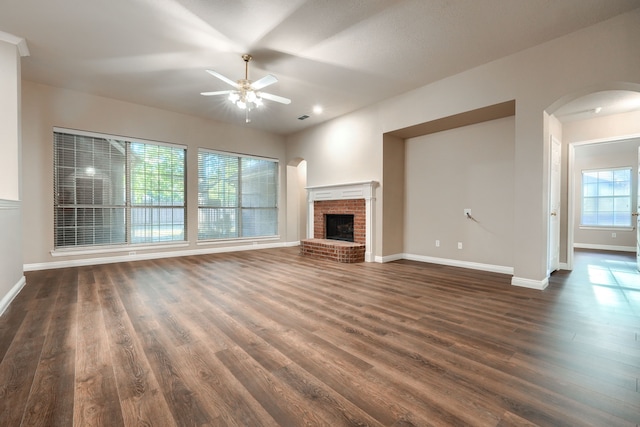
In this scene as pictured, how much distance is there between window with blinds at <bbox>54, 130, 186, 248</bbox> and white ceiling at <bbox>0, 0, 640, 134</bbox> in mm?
1155

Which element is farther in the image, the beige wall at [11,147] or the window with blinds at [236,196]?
the window with blinds at [236,196]

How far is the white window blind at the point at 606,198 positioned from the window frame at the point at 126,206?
10520 millimetres

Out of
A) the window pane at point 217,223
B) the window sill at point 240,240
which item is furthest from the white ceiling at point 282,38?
the window sill at point 240,240

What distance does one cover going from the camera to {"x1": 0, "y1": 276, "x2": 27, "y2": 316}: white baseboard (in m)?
2.73

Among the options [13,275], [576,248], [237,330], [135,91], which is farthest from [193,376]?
[576,248]

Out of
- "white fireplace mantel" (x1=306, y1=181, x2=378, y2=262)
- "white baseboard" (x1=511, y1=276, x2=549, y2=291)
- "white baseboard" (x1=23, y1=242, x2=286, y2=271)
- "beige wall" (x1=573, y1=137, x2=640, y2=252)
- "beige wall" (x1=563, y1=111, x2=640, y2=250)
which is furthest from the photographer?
"beige wall" (x1=573, y1=137, x2=640, y2=252)

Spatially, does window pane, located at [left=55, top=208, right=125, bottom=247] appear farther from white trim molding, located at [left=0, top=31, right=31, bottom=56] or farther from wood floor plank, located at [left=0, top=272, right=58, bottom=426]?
wood floor plank, located at [left=0, top=272, right=58, bottom=426]

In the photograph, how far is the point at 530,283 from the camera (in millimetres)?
3488

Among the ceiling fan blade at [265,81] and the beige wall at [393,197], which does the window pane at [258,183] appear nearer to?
the beige wall at [393,197]

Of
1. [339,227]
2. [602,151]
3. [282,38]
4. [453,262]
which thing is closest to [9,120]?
[282,38]

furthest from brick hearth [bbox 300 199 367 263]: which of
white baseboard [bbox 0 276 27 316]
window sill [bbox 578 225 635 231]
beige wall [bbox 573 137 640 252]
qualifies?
window sill [bbox 578 225 635 231]

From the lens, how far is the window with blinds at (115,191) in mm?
4863

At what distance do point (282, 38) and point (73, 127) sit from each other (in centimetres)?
424

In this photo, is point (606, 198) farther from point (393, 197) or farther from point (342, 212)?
point (342, 212)
